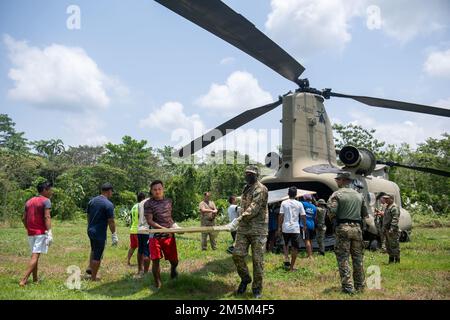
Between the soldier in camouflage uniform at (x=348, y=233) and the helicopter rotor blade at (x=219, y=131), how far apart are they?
3.83 metres

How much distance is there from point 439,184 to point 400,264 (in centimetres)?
2608

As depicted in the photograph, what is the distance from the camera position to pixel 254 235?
5.56 m

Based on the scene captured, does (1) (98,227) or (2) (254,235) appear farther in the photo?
(1) (98,227)

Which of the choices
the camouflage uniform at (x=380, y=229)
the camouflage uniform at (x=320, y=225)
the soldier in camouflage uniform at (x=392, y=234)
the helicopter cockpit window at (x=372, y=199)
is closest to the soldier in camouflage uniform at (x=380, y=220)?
the camouflage uniform at (x=380, y=229)

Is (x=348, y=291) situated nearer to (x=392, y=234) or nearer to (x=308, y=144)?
(x=392, y=234)

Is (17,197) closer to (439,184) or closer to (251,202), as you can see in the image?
(251,202)

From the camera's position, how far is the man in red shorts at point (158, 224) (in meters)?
5.91

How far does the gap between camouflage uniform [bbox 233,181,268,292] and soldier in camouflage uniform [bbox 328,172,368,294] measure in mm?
1195

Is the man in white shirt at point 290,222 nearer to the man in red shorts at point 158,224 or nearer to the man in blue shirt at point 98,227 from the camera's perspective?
the man in red shorts at point 158,224

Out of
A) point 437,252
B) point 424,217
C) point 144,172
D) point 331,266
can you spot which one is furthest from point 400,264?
point 144,172

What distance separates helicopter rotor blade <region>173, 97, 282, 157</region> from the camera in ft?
30.8

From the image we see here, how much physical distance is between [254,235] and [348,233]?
57.5 inches

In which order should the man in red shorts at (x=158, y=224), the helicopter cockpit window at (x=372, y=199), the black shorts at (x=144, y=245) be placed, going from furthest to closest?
the helicopter cockpit window at (x=372, y=199), the black shorts at (x=144, y=245), the man in red shorts at (x=158, y=224)

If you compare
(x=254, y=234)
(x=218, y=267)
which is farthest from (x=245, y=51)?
(x=218, y=267)
